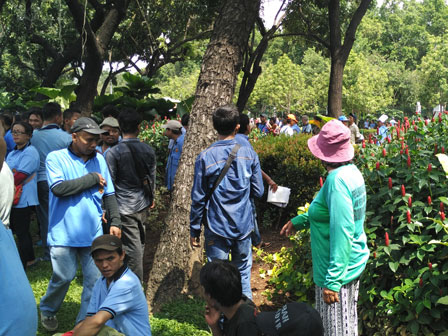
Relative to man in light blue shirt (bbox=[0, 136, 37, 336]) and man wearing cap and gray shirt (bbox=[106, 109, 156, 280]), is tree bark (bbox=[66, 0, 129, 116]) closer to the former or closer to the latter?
man wearing cap and gray shirt (bbox=[106, 109, 156, 280])

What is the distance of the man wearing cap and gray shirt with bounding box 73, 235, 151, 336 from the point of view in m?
2.86

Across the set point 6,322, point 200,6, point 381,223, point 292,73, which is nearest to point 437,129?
point 381,223

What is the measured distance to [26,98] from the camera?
1502 cm

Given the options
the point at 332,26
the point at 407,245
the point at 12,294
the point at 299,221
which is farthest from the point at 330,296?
the point at 332,26

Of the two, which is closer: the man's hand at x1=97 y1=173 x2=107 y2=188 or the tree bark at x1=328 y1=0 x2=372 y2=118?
the man's hand at x1=97 y1=173 x2=107 y2=188

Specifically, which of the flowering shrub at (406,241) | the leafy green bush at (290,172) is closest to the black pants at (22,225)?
the leafy green bush at (290,172)

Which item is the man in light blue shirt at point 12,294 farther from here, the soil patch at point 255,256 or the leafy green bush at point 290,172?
the leafy green bush at point 290,172

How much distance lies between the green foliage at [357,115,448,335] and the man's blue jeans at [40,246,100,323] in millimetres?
2249

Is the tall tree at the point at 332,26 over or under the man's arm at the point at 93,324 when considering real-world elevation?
over

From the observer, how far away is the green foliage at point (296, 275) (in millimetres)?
4395

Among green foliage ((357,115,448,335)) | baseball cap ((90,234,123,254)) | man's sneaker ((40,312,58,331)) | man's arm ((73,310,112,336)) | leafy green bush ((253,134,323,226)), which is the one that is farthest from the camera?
leafy green bush ((253,134,323,226))

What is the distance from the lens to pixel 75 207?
381 centimetres

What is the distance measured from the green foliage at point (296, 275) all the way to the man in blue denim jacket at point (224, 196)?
34.9 inches

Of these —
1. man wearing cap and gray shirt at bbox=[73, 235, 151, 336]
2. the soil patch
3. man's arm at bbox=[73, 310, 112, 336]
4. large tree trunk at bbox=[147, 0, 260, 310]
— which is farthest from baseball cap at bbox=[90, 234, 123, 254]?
the soil patch
